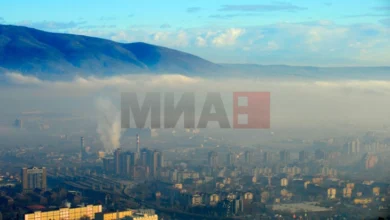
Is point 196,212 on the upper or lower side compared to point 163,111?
lower

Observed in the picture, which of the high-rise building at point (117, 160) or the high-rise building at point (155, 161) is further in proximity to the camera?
the high-rise building at point (117, 160)

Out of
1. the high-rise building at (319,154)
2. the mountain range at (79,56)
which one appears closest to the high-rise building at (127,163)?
the high-rise building at (319,154)

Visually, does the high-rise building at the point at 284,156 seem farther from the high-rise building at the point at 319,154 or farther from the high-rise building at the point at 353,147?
the high-rise building at the point at 353,147

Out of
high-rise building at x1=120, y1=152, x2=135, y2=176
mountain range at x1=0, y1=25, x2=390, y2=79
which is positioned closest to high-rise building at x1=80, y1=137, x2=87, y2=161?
high-rise building at x1=120, y1=152, x2=135, y2=176

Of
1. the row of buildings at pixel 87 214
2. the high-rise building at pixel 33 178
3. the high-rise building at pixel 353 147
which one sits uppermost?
the high-rise building at pixel 353 147

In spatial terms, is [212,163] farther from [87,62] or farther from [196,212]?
[87,62]

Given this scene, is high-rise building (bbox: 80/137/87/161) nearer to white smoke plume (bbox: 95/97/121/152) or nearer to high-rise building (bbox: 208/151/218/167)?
white smoke plume (bbox: 95/97/121/152)

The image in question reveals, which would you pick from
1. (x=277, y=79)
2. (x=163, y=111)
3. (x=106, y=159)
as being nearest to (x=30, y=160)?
(x=106, y=159)

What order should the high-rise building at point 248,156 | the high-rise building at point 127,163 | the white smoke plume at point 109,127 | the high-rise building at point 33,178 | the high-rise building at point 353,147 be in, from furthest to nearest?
the white smoke plume at point 109,127 < the high-rise building at point 248,156 < the high-rise building at point 353,147 < the high-rise building at point 127,163 < the high-rise building at point 33,178

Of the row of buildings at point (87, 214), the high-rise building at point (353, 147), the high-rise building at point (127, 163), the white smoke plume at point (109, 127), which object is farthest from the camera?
the white smoke plume at point (109, 127)
